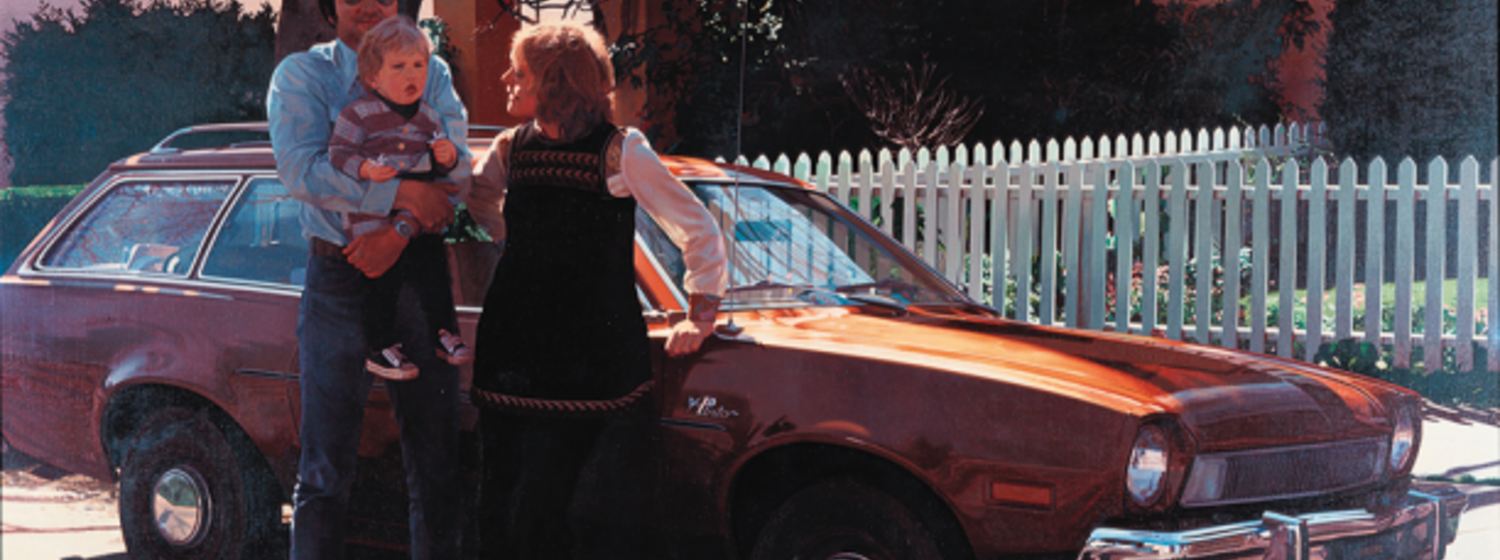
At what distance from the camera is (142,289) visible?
3676 mm

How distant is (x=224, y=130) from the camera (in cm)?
373

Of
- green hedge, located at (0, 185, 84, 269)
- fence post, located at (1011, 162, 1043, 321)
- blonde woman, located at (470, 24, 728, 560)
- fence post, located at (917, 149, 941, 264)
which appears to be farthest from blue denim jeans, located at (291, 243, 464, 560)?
fence post, located at (917, 149, 941, 264)

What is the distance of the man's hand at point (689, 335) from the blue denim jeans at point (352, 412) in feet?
2.17

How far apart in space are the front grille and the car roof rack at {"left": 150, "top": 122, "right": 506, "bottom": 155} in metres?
2.22

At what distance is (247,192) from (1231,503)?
2909 mm

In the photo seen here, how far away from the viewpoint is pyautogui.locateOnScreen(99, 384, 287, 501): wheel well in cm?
358

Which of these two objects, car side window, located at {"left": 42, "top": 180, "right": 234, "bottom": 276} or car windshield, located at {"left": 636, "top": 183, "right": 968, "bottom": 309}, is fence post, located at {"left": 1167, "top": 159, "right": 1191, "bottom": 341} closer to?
car windshield, located at {"left": 636, "top": 183, "right": 968, "bottom": 309}

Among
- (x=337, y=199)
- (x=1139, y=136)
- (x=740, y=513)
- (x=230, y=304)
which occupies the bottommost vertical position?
(x=740, y=513)

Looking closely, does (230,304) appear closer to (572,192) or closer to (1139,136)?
(572,192)

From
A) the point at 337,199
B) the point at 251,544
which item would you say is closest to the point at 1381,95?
the point at 337,199

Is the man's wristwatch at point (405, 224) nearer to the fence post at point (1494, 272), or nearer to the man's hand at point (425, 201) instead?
the man's hand at point (425, 201)

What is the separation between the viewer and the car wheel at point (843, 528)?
102 inches

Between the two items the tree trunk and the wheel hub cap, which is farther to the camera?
the wheel hub cap

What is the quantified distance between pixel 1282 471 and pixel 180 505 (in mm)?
3137
